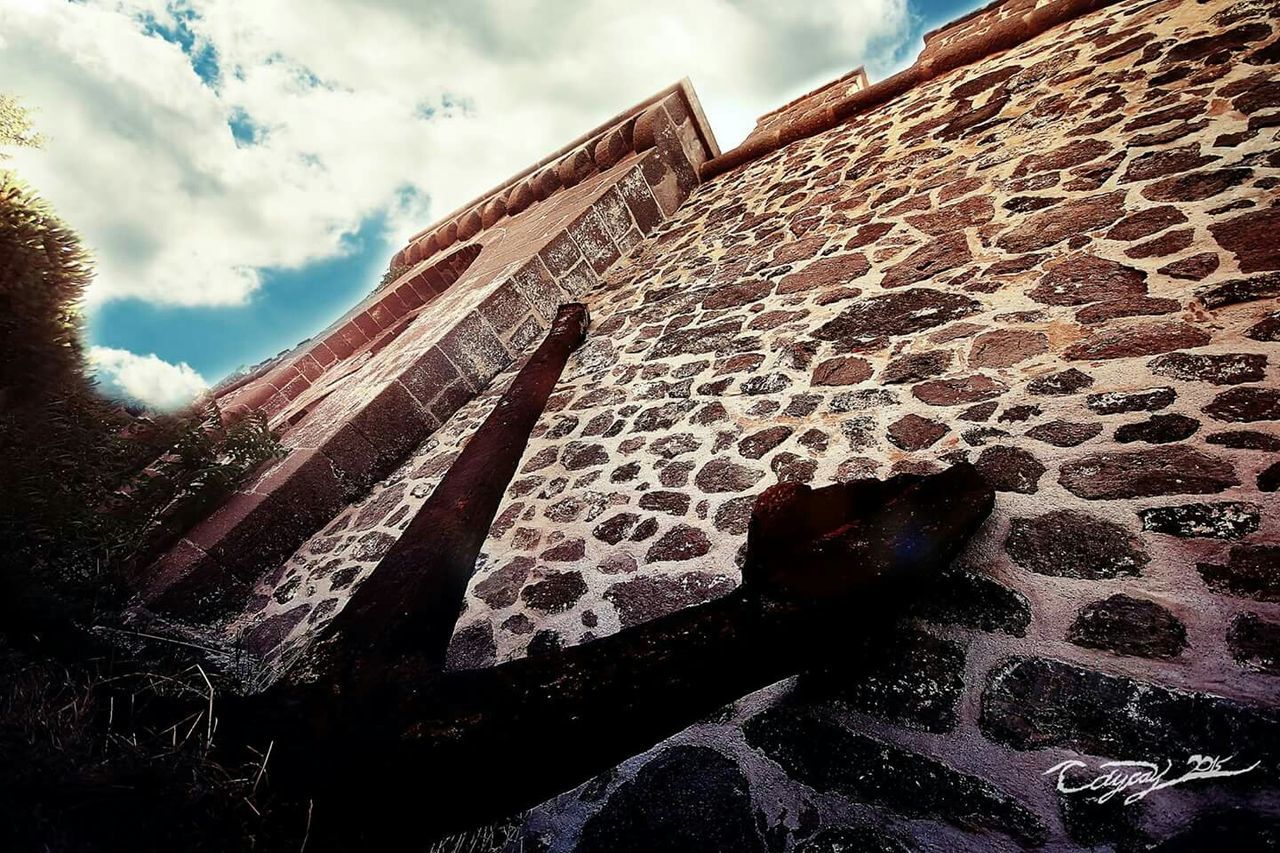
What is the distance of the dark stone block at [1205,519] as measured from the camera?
4.44ft

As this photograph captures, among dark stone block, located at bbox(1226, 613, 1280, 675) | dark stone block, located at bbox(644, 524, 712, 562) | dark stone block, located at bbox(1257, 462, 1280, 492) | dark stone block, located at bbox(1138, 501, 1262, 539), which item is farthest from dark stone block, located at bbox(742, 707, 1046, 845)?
dark stone block, located at bbox(1257, 462, 1280, 492)

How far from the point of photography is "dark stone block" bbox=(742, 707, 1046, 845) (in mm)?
1163

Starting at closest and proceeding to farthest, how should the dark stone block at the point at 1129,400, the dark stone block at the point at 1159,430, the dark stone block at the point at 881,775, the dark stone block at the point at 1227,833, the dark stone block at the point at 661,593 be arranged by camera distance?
the dark stone block at the point at 1227,833 → the dark stone block at the point at 881,775 → the dark stone block at the point at 1159,430 → the dark stone block at the point at 1129,400 → the dark stone block at the point at 661,593

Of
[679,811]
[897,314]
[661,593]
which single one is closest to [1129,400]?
[897,314]

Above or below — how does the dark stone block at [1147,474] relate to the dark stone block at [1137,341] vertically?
below

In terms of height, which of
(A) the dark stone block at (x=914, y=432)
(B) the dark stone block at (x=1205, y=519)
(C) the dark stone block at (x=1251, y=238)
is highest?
(C) the dark stone block at (x=1251, y=238)

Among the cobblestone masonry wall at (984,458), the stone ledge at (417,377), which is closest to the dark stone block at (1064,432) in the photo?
the cobblestone masonry wall at (984,458)

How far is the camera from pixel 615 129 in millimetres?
A: 6195

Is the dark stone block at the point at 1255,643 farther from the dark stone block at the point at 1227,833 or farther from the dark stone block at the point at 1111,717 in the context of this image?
the dark stone block at the point at 1227,833

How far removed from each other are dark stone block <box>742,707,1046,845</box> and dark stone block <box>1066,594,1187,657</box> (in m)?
0.45

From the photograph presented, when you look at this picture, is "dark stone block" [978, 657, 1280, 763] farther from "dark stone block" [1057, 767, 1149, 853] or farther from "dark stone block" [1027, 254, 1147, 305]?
"dark stone block" [1027, 254, 1147, 305]

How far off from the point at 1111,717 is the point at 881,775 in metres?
0.52

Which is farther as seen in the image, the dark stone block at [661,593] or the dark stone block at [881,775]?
the dark stone block at [661,593]

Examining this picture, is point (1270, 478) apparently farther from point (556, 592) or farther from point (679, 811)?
point (556, 592)
